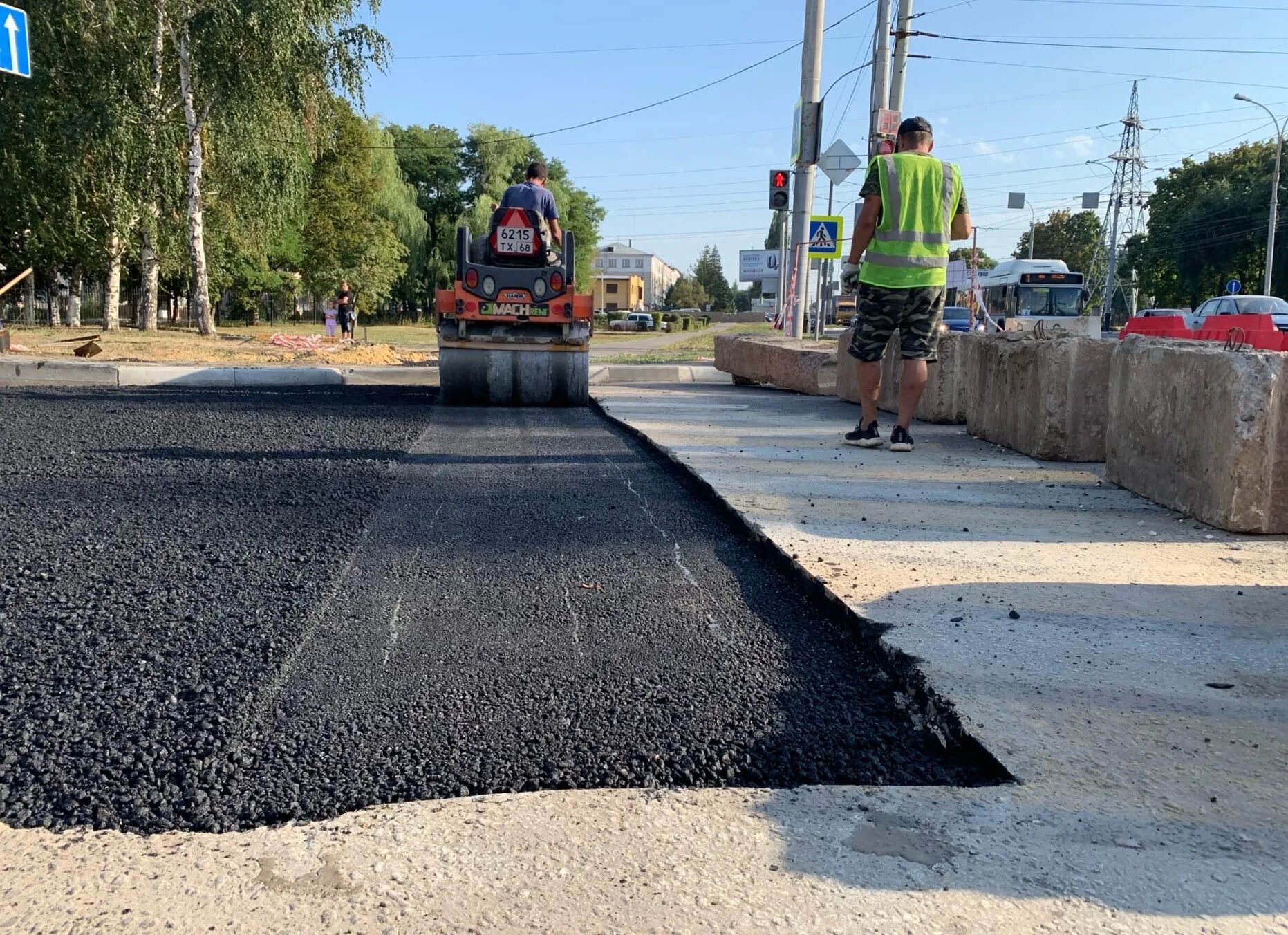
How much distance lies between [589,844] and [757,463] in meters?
4.15

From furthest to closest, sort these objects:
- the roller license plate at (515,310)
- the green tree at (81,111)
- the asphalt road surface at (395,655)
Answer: the green tree at (81,111), the roller license plate at (515,310), the asphalt road surface at (395,655)

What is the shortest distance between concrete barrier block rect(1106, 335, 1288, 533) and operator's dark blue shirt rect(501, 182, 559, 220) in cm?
627

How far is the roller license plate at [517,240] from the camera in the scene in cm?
961

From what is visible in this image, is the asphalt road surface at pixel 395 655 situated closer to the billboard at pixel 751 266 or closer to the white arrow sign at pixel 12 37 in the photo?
the white arrow sign at pixel 12 37

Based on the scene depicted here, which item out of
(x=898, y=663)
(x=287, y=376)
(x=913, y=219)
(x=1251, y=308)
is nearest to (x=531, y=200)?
(x=913, y=219)

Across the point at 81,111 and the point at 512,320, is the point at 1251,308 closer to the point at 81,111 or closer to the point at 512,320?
the point at 512,320

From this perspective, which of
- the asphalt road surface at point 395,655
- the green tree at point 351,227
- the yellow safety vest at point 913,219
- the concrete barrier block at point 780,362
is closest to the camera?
the asphalt road surface at point 395,655

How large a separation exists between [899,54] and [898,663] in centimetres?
1656

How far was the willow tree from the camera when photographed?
2095 cm

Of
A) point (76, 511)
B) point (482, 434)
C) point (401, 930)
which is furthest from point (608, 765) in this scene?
point (482, 434)

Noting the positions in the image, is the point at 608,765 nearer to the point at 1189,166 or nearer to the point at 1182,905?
the point at 1182,905

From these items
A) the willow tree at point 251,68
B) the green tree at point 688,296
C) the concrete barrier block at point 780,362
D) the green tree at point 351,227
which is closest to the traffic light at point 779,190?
the concrete barrier block at point 780,362

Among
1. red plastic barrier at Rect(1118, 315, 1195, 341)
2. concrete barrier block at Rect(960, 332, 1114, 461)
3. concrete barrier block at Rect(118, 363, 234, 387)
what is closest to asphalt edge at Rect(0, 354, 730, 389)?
concrete barrier block at Rect(118, 363, 234, 387)

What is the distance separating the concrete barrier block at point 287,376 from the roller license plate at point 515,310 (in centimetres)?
374
